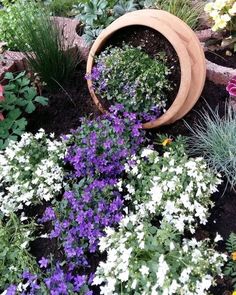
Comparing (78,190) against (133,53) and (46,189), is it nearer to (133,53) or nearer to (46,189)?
(46,189)

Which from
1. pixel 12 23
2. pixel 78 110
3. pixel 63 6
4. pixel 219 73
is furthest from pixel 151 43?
pixel 63 6

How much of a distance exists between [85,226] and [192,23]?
2002 millimetres

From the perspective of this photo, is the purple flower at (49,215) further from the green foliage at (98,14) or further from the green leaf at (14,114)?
the green foliage at (98,14)

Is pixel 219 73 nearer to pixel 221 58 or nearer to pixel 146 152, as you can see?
pixel 221 58

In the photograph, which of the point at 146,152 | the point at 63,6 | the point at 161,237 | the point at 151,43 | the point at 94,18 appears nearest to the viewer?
the point at 161,237

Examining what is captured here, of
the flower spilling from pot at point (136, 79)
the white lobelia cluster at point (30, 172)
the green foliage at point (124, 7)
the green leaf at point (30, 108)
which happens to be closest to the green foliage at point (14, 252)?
the white lobelia cluster at point (30, 172)

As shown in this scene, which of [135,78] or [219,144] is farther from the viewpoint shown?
[135,78]

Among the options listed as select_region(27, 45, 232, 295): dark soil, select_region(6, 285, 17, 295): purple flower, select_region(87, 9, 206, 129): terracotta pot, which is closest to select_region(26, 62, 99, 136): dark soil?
select_region(27, 45, 232, 295): dark soil

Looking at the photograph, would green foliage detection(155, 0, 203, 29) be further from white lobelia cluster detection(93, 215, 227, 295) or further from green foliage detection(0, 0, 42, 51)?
white lobelia cluster detection(93, 215, 227, 295)

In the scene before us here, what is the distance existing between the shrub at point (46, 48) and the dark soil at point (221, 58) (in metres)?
1.01

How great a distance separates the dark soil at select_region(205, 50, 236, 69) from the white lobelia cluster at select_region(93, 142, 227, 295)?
1165mm

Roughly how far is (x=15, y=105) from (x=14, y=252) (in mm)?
1125

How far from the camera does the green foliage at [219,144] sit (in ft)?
8.41

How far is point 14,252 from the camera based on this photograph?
220cm
